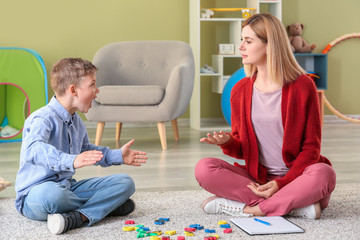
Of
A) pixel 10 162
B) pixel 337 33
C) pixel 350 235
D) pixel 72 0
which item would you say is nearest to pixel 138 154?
pixel 350 235

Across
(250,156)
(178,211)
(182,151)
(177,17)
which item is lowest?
(182,151)

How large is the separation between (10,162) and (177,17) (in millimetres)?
2313

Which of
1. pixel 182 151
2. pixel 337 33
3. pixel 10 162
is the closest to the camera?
pixel 10 162

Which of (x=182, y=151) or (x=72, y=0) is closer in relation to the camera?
(x=182, y=151)

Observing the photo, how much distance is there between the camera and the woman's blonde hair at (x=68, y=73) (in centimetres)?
170

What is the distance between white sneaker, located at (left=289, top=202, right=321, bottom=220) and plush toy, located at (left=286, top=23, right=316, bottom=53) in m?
3.19

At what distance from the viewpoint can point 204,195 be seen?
6.78ft

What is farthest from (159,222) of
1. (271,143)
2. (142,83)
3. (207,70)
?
(207,70)

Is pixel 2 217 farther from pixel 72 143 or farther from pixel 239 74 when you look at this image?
pixel 239 74

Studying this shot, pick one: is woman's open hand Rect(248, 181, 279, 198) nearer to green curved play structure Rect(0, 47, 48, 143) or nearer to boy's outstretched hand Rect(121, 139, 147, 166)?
boy's outstretched hand Rect(121, 139, 147, 166)

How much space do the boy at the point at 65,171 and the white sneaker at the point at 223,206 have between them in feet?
0.83

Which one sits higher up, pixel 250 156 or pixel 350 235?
pixel 250 156

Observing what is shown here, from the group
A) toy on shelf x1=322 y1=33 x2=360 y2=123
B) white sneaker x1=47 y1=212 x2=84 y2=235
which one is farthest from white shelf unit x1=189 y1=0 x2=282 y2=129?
white sneaker x1=47 y1=212 x2=84 y2=235

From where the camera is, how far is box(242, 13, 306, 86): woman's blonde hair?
5.87 feet
